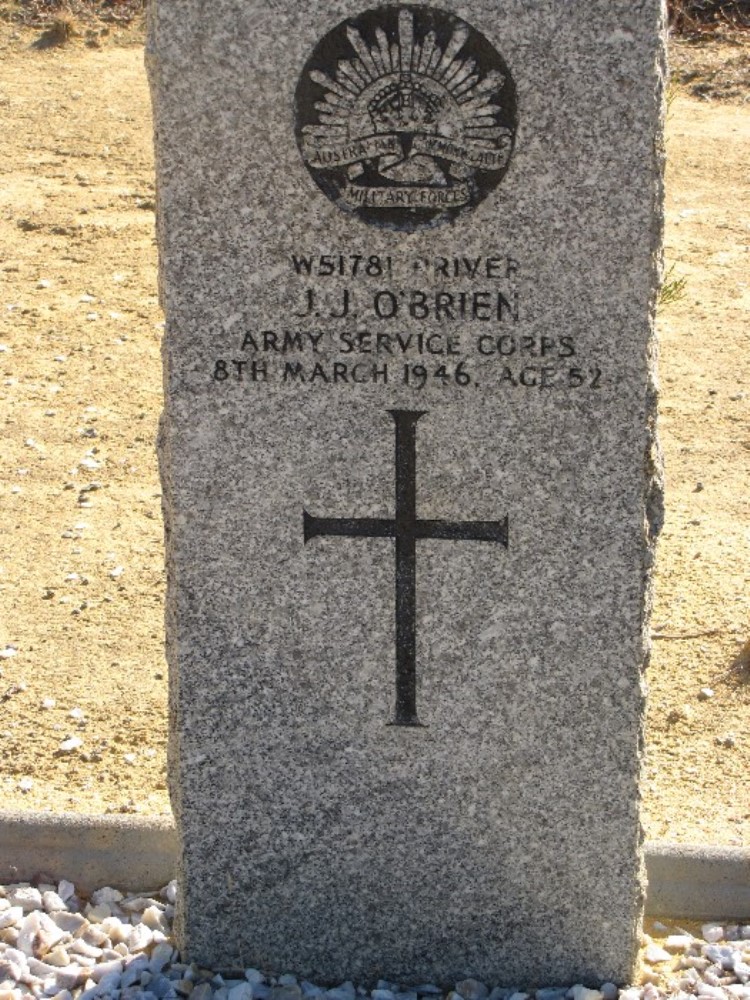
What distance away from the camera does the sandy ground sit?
4520 mm

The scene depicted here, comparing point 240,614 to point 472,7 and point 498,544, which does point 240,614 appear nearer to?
point 498,544

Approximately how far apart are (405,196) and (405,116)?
0.15 m

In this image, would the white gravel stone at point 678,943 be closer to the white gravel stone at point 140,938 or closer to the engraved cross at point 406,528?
the engraved cross at point 406,528

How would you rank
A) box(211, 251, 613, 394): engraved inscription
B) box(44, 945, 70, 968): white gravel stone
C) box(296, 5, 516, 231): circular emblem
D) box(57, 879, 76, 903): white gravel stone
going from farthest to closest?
box(57, 879, 76, 903): white gravel stone < box(44, 945, 70, 968): white gravel stone < box(211, 251, 613, 394): engraved inscription < box(296, 5, 516, 231): circular emblem

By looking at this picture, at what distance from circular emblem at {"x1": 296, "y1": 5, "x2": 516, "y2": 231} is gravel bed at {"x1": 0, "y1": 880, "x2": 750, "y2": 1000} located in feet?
5.29

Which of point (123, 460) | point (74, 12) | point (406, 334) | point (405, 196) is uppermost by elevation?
point (74, 12)

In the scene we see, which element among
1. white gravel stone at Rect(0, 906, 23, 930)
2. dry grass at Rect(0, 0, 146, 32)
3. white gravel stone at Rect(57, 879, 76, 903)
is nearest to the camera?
→ white gravel stone at Rect(0, 906, 23, 930)

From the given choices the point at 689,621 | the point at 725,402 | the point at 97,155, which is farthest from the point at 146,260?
the point at 689,621

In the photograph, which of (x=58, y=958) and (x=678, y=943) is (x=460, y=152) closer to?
(x=678, y=943)

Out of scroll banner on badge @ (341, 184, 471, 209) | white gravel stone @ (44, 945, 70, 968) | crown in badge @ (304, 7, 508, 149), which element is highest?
crown in badge @ (304, 7, 508, 149)

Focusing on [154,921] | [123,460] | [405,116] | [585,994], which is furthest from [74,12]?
[585,994]

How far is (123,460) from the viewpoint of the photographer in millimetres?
6289

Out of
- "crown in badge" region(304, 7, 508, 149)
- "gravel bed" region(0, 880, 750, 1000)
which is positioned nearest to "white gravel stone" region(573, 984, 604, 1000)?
"gravel bed" region(0, 880, 750, 1000)

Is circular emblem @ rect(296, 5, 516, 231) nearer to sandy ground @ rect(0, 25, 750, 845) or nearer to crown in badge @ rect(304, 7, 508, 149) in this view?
crown in badge @ rect(304, 7, 508, 149)
